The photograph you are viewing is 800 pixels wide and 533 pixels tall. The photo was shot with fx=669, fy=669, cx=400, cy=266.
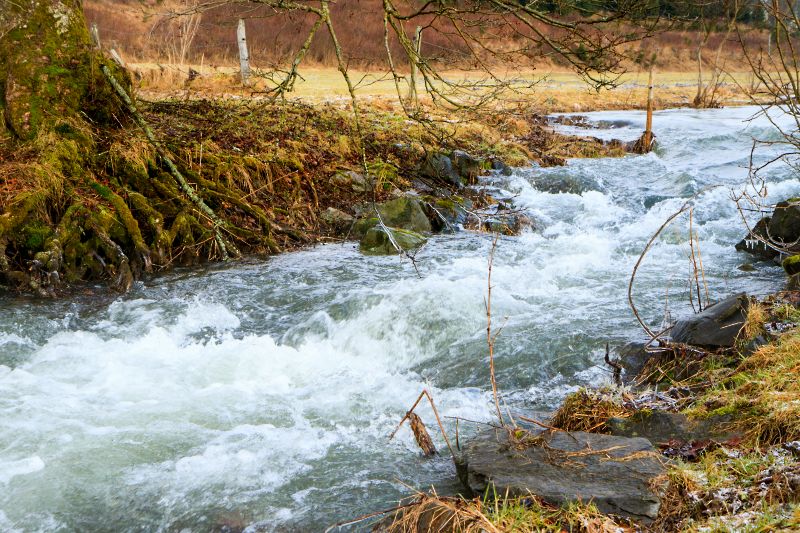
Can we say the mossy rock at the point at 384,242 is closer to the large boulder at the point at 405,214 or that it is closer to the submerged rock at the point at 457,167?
the large boulder at the point at 405,214

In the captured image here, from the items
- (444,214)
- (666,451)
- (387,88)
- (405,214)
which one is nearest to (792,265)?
(666,451)

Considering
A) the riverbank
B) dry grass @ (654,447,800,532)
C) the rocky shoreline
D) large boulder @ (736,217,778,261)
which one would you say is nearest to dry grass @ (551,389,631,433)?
the rocky shoreline

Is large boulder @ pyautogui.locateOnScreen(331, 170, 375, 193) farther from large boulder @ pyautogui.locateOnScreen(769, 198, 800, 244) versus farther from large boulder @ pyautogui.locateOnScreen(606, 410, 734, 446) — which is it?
large boulder @ pyautogui.locateOnScreen(606, 410, 734, 446)

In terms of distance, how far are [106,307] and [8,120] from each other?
8.63ft

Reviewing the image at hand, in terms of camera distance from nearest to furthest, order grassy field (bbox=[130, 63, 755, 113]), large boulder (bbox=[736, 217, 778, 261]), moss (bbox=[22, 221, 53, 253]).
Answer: moss (bbox=[22, 221, 53, 253]), large boulder (bbox=[736, 217, 778, 261]), grassy field (bbox=[130, 63, 755, 113])

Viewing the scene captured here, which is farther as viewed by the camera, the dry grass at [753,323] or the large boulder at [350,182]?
the large boulder at [350,182]

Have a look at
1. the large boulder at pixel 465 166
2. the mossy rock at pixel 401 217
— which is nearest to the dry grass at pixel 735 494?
the mossy rock at pixel 401 217

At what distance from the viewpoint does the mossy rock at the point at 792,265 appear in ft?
22.3

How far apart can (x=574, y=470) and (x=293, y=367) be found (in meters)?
3.03

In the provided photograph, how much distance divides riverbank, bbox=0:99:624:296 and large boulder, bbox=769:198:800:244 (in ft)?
13.7

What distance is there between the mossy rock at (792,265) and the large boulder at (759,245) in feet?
3.57

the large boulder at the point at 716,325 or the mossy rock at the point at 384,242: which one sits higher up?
the large boulder at the point at 716,325

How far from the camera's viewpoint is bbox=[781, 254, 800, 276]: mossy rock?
680 cm

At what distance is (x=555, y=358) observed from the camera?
579 cm
